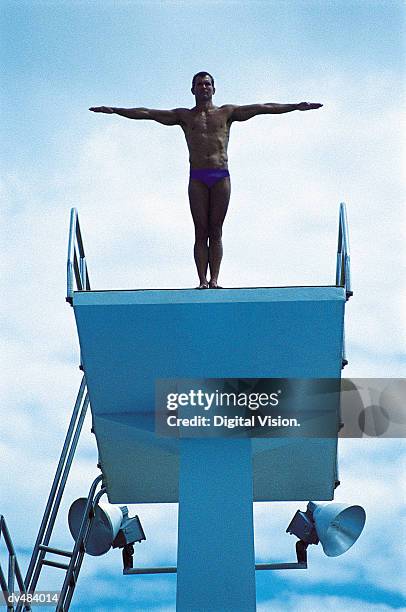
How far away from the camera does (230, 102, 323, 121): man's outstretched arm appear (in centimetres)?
1045

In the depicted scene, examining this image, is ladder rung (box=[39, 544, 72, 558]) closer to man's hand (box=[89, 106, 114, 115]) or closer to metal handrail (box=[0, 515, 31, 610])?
metal handrail (box=[0, 515, 31, 610])

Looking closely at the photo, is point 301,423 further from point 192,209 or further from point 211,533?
point 192,209

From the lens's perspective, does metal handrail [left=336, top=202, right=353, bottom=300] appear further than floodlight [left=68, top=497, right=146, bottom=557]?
No

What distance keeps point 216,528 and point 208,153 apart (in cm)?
378

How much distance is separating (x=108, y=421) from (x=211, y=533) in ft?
5.25

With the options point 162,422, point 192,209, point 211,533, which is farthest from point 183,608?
point 192,209

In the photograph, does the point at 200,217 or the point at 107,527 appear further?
the point at 107,527

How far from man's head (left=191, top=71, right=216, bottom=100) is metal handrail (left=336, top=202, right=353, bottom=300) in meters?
1.83

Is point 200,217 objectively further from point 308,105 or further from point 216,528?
point 216,528

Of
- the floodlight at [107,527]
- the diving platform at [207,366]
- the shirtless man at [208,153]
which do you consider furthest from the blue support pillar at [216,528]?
the floodlight at [107,527]

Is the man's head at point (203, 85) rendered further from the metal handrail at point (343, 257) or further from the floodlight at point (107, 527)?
the floodlight at point (107, 527)

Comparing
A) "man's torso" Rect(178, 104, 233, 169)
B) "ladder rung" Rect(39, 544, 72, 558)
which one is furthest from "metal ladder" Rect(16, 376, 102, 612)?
"man's torso" Rect(178, 104, 233, 169)

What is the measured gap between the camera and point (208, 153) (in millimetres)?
10352

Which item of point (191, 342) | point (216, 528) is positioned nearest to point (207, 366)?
point (191, 342)
